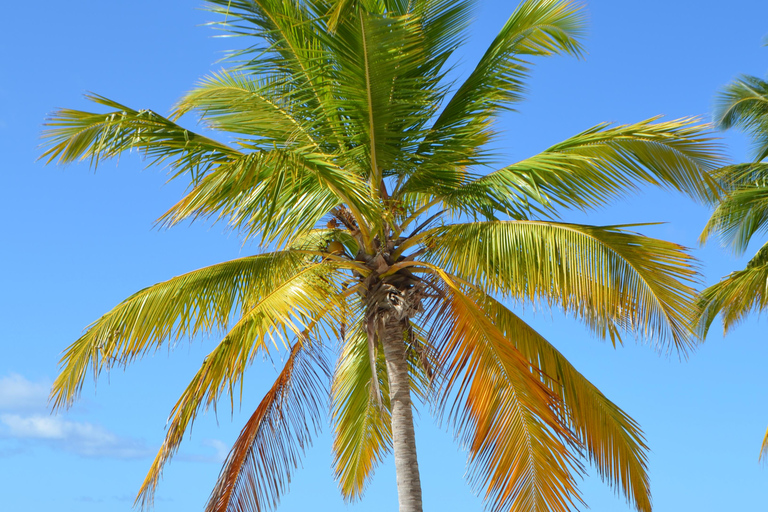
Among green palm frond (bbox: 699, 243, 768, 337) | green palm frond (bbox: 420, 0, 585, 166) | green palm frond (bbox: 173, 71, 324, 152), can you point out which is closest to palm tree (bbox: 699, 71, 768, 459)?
green palm frond (bbox: 699, 243, 768, 337)

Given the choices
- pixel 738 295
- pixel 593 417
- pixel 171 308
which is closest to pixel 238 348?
pixel 171 308

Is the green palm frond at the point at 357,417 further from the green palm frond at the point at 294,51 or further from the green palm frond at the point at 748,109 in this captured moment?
the green palm frond at the point at 748,109

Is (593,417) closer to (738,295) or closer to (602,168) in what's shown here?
(602,168)

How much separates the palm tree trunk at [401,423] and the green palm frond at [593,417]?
96 centimetres

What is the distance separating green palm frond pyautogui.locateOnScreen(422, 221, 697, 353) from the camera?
21.5 feet

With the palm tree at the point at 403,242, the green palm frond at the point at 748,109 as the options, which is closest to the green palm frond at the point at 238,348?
the palm tree at the point at 403,242

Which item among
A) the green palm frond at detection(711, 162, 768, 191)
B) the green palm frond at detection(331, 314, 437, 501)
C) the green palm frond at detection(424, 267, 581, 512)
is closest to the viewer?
the green palm frond at detection(424, 267, 581, 512)

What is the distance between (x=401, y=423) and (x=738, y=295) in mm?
8358

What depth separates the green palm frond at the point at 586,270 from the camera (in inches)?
258

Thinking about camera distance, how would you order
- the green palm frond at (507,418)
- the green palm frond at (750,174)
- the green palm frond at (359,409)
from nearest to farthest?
the green palm frond at (507,418) < the green palm frond at (359,409) < the green palm frond at (750,174)

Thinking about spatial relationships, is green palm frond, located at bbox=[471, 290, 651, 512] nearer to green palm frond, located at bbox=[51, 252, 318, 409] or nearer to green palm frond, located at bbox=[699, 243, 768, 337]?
green palm frond, located at bbox=[51, 252, 318, 409]

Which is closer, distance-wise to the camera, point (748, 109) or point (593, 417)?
point (593, 417)

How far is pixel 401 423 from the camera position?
7.20 meters

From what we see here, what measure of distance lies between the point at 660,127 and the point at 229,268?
4.38m
